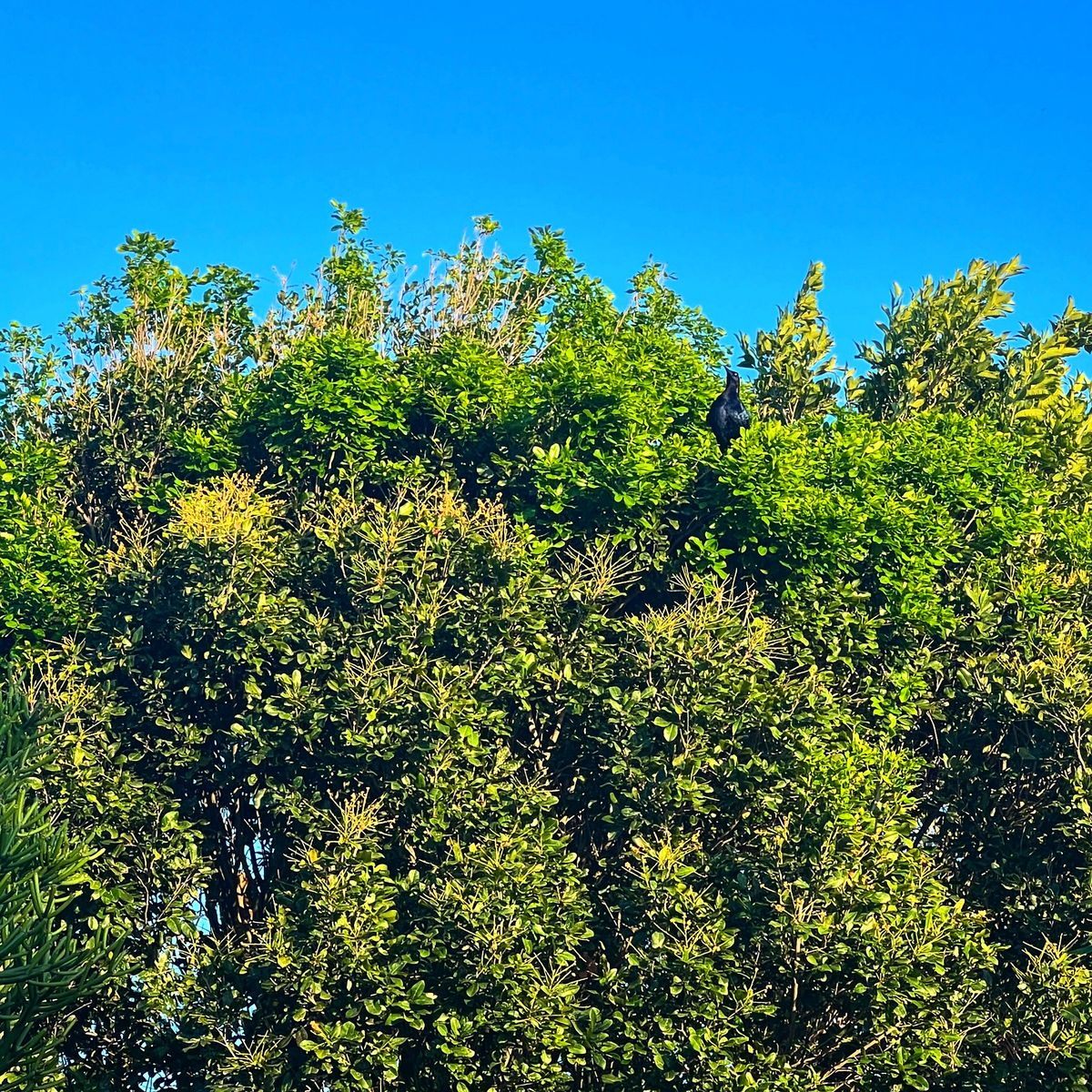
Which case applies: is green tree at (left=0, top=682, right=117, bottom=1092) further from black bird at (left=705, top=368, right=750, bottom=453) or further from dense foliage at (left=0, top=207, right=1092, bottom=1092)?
black bird at (left=705, top=368, right=750, bottom=453)

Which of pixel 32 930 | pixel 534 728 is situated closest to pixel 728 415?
pixel 534 728

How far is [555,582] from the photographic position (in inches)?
639

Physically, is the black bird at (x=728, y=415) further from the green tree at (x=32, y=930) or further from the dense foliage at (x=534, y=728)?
the green tree at (x=32, y=930)

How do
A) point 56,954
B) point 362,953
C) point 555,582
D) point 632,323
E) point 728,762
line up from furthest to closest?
point 632,323 < point 555,582 < point 728,762 < point 362,953 < point 56,954

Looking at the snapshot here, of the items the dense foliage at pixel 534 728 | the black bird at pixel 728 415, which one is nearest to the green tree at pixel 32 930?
the dense foliage at pixel 534 728

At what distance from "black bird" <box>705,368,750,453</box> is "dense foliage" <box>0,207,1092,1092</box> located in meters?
0.37

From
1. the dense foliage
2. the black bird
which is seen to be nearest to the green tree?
the dense foliage

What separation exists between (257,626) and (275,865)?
2761 millimetres

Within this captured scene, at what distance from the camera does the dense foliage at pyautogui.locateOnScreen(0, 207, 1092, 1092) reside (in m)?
14.0

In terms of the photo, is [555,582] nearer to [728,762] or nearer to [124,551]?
[728,762]

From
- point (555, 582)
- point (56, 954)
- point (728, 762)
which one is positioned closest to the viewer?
point (56, 954)

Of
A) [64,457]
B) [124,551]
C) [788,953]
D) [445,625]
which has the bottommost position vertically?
[788,953]

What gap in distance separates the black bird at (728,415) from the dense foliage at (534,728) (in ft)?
1.21

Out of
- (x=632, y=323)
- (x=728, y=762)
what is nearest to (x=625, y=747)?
(x=728, y=762)
